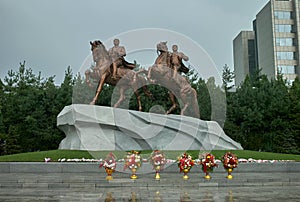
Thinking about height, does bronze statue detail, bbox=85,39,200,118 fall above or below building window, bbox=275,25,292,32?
below

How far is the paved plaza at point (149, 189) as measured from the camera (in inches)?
303

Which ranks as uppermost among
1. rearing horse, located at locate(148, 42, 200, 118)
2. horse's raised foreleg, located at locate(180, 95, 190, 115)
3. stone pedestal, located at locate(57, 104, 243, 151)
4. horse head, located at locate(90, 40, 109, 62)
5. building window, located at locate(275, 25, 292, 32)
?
building window, located at locate(275, 25, 292, 32)

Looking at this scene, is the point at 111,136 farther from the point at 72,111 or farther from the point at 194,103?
the point at 194,103

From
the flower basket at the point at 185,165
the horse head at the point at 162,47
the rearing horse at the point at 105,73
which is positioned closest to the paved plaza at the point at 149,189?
the flower basket at the point at 185,165

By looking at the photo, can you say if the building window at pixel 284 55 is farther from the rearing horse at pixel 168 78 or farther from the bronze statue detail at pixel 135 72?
the rearing horse at pixel 168 78

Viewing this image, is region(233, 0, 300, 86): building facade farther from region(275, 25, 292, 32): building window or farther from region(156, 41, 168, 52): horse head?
region(156, 41, 168, 52): horse head

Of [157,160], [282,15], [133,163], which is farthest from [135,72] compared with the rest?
[282,15]

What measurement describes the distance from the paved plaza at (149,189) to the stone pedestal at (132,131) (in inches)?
160

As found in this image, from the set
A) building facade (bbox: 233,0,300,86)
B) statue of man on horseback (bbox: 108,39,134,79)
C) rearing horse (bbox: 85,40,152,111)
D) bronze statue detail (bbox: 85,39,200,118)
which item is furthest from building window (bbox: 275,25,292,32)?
statue of man on horseback (bbox: 108,39,134,79)

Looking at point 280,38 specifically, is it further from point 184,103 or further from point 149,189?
point 149,189

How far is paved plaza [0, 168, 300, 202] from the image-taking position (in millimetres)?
7684

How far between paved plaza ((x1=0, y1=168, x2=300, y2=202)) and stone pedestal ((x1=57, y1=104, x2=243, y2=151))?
13.3 feet

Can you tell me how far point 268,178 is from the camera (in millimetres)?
10406

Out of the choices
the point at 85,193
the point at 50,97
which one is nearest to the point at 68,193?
the point at 85,193
